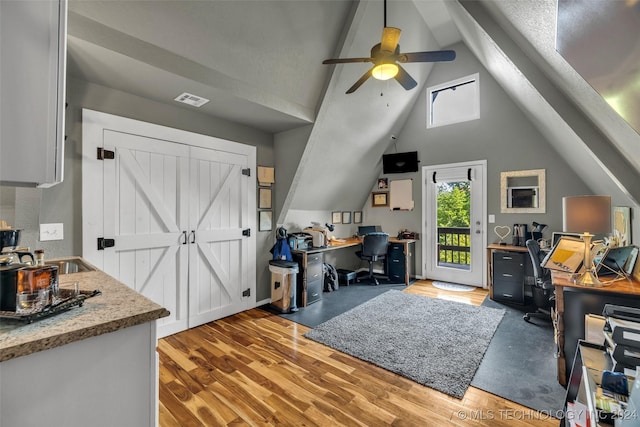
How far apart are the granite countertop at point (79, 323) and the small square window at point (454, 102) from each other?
5.08 m

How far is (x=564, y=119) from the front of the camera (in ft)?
7.23

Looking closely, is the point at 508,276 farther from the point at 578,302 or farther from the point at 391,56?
the point at 391,56

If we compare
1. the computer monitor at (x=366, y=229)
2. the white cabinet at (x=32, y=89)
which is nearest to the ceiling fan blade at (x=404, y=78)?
the white cabinet at (x=32, y=89)

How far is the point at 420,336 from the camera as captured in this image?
276cm

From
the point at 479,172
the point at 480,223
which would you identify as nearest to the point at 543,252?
the point at 480,223

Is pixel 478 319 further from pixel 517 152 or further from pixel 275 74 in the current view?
pixel 275 74

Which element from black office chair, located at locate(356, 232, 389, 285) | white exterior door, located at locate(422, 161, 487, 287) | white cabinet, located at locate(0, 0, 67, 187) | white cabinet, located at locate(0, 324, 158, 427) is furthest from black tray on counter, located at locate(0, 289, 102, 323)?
white exterior door, located at locate(422, 161, 487, 287)

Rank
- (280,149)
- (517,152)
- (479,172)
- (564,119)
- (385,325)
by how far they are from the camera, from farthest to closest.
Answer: (479,172)
(517,152)
(280,149)
(385,325)
(564,119)

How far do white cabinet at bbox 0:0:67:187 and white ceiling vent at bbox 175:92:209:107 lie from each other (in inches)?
72.8

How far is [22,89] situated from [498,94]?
17.3 feet

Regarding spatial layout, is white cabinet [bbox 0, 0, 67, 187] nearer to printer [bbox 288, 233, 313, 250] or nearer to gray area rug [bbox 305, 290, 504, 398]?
gray area rug [bbox 305, 290, 504, 398]

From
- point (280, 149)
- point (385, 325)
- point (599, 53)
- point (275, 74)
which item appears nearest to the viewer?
point (599, 53)

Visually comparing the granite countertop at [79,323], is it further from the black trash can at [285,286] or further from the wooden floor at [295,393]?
the black trash can at [285,286]

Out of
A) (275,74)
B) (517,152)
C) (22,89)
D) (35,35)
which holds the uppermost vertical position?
(275,74)
